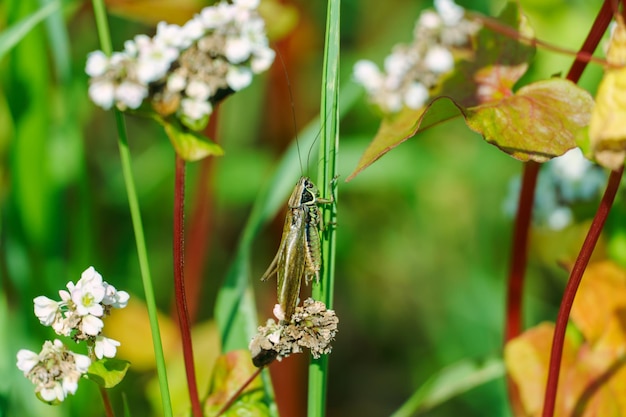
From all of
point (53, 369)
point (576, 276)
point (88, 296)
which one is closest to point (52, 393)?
point (53, 369)

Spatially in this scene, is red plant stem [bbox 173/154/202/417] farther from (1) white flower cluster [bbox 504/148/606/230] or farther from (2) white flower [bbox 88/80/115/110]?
(1) white flower cluster [bbox 504/148/606/230]

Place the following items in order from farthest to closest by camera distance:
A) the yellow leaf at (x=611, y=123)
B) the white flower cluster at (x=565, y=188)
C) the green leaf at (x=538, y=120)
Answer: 1. the white flower cluster at (x=565, y=188)
2. the green leaf at (x=538, y=120)
3. the yellow leaf at (x=611, y=123)

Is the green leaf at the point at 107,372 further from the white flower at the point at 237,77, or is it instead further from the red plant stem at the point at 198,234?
the red plant stem at the point at 198,234

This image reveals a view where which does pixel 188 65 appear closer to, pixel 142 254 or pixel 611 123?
pixel 142 254

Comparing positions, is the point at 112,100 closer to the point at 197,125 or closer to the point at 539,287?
the point at 197,125

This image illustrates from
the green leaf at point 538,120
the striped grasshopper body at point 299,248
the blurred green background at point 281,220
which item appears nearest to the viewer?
the green leaf at point 538,120

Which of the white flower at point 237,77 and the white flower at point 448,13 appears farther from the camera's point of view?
the white flower at point 448,13

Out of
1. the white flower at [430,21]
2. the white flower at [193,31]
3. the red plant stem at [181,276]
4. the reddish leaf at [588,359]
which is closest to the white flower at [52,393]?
the red plant stem at [181,276]

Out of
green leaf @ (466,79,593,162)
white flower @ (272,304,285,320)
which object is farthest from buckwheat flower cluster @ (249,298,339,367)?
green leaf @ (466,79,593,162)
